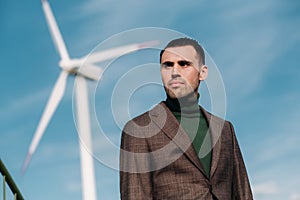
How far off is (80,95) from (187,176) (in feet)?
43.4

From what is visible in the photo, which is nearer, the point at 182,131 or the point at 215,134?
the point at 182,131

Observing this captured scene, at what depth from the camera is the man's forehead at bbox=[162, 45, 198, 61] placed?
330 centimetres

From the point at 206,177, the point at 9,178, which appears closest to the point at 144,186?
the point at 206,177

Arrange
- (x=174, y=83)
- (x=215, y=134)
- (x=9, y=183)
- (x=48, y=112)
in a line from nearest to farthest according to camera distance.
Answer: (x=174, y=83) < (x=215, y=134) < (x=9, y=183) < (x=48, y=112)

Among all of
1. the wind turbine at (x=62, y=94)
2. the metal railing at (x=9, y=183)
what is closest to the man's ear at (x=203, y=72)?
the metal railing at (x=9, y=183)

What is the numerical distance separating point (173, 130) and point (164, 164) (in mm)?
209

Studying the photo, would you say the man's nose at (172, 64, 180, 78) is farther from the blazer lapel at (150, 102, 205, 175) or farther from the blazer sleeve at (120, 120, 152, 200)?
the blazer sleeve at (120, 120, 152, 200)

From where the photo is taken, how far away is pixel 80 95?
1636cm

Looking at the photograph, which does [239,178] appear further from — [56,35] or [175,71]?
[56,35]

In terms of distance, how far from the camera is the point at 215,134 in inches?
137

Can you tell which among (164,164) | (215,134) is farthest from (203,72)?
(164,164)

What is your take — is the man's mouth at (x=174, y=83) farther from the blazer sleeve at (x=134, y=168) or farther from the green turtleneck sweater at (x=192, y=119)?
the blazer sleeve at (x=134, y=168)

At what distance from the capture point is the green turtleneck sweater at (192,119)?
3.36 meters

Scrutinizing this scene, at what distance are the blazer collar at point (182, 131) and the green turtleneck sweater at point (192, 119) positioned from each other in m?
0.03
